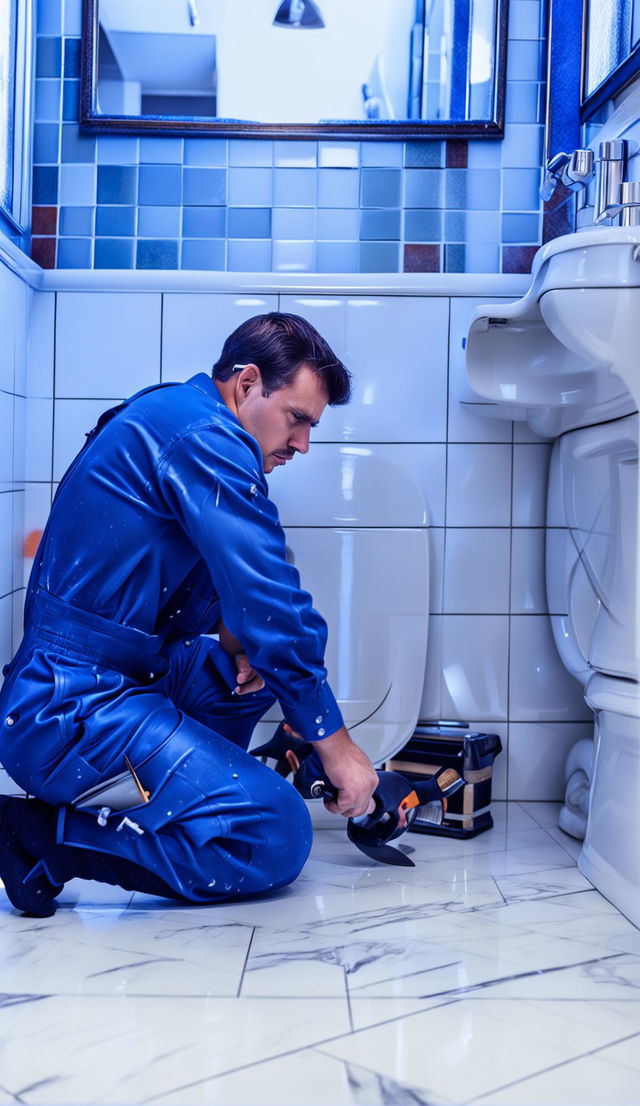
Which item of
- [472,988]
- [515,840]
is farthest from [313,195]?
[472,988]

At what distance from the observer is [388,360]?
2.17 m

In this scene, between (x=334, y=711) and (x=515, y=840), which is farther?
(x=515, y=840)

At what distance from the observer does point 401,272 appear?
7.23 feet

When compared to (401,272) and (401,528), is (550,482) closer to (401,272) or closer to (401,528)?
(401,528)

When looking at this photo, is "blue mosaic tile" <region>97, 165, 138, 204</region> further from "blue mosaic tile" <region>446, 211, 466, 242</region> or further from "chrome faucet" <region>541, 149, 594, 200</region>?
"chrome faucet" <region>541, 149, 594, 200</region>

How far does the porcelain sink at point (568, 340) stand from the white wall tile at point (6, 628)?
0.97 m

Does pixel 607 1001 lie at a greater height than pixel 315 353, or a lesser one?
lesser

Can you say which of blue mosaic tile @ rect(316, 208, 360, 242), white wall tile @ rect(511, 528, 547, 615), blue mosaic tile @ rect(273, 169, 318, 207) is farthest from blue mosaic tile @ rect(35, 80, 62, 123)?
white wall tile @ rect(511, 528, 547, 615)

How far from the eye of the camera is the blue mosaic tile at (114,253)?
2.20 meters

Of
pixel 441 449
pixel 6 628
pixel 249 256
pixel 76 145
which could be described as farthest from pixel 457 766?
pixel 76 145

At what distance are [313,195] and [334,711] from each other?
1.23 meters

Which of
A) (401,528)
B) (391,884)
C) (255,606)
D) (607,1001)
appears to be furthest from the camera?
(401,528)

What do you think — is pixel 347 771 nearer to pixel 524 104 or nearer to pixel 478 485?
pixel 478 485

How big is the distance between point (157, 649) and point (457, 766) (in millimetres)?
701
